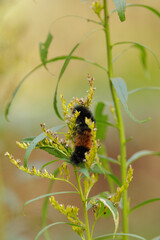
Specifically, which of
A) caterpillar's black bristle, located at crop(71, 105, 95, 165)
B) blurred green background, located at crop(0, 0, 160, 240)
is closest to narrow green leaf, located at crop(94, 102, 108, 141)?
caterpillar's black bristle, located at crop(71, 105, 95, 165)

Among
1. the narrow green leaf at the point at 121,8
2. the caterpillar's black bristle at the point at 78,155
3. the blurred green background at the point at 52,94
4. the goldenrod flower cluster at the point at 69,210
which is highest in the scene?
the blurred green background at the point at 52,94

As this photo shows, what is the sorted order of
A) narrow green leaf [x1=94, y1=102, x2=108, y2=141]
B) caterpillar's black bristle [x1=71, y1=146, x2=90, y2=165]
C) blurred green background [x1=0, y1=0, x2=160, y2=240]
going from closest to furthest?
1. caterpillar's black bristle [x1=71, y1=146, x2=90, y2=165]
2. narrow green leaf [x1=94, y1=102, x2=108, y2=141]
3. blurred green background [x1=0, y1=0, x2=160, y2=240]

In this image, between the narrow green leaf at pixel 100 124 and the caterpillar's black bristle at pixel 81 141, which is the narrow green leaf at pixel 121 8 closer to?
the caterpillar's black bristle at pixel 81 141

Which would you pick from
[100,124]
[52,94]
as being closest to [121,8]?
[100,124]

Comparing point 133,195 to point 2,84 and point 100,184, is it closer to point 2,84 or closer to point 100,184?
point 100,184

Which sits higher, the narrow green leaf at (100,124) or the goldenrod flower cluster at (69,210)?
the narrow green leaf at (100,124)

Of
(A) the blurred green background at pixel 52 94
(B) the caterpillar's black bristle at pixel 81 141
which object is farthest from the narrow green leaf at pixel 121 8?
(A) the blurred green background at pixel 52 94

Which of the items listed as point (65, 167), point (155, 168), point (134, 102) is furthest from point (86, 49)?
point (65, 167)

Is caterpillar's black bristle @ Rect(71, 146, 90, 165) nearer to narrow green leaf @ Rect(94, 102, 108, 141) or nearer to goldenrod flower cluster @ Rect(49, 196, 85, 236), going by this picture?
goldenrod flower cluster @ Rect(49, 196, 85, 236)
